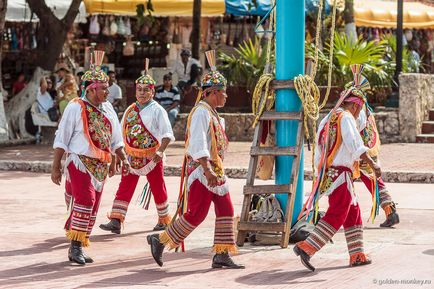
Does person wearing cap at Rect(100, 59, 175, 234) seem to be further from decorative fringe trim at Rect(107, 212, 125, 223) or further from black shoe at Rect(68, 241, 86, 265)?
black shoe at Rect(68, 241, 86, 265)

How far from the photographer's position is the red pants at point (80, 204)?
993 cm

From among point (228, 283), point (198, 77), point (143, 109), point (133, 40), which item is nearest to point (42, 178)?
point (143, 109)

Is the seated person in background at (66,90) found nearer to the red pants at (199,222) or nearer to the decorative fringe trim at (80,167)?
the decorative fringe trim at (80,167)


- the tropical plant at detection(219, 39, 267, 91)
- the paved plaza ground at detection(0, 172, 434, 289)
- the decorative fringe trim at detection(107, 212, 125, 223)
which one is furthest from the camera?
the tropical plant at detection(219, 39, 267, 91)

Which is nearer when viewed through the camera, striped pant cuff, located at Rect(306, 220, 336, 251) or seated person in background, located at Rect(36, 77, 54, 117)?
striped pant cuff, located at Rect(306, 220, 336, 251)

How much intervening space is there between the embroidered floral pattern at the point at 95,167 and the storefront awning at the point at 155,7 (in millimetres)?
16010

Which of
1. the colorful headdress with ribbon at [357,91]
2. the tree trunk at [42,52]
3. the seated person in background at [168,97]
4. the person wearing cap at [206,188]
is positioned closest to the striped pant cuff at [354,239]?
the person wearing cap at [206,188]

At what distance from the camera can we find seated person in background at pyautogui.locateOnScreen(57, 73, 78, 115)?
21641 millimetres

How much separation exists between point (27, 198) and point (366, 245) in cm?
559

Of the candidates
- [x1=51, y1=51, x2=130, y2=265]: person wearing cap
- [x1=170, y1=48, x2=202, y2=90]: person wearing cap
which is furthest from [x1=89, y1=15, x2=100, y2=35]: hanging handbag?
[x1=51, y1=51, x2=130, y2=265]: person wearing cap

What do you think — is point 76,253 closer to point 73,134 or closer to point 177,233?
point 177,233

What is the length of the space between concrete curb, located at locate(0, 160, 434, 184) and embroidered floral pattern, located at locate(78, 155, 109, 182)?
680 centimetres

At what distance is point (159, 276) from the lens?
9.25m

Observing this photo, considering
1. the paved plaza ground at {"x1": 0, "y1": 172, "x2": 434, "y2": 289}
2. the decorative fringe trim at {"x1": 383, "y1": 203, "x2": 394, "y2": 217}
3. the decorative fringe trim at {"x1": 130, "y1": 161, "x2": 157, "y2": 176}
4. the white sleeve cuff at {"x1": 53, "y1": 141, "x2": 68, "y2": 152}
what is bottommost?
the paved plaza ground at {"x1": 0, "y1": 172, "x2": 434, "y2": 289}
